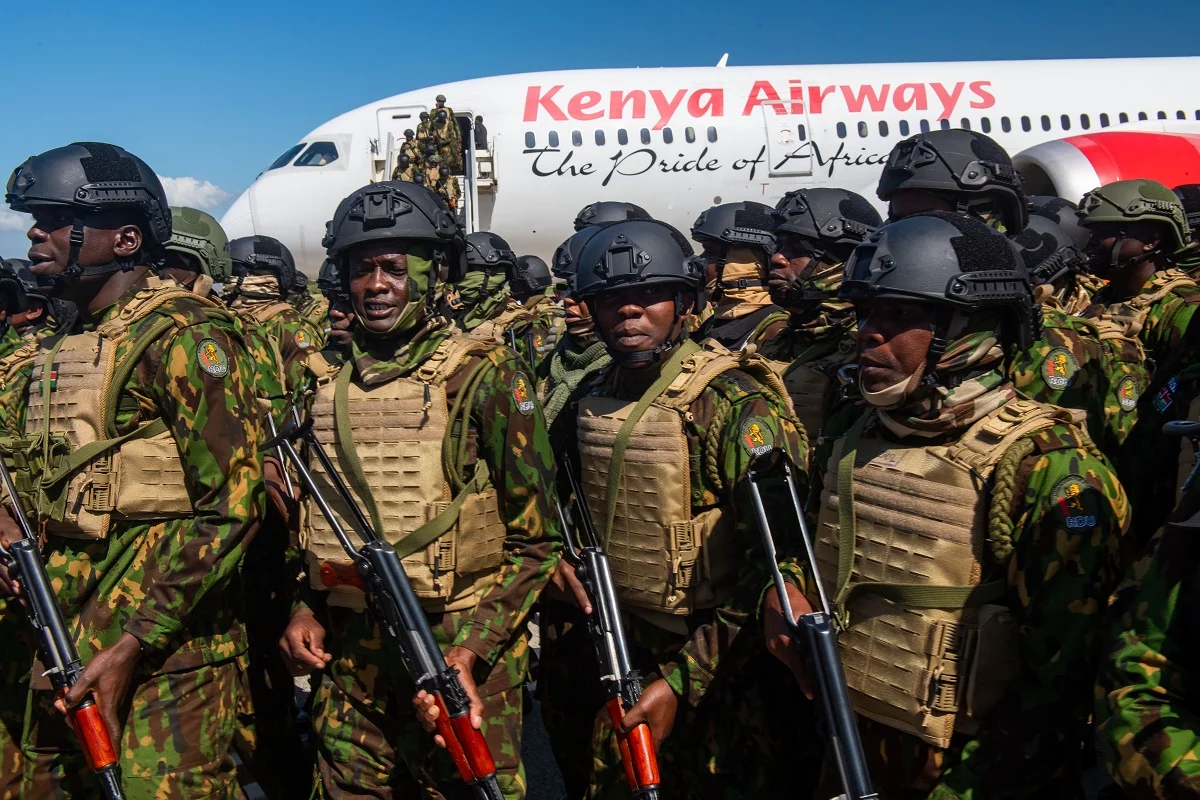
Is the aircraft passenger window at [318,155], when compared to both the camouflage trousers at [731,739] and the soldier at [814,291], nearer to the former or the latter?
the soldier at [814,291]

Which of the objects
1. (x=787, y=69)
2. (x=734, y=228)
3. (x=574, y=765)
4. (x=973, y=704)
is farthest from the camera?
(x=787, y=69)

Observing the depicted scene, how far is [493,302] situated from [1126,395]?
5309 millimetres

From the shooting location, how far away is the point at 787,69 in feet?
61.0

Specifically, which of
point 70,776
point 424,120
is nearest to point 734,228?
point 70,776

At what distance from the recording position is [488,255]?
30.2ft

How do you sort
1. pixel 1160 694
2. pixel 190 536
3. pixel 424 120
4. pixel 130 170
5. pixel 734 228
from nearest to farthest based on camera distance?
pixel 1160 694
pixel 190 536
pixel 130 170
pixel 734 228
pixel 424 120

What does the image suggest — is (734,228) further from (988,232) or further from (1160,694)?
(1160,694)

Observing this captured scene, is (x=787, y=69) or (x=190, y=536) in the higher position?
(x=787, y=69)

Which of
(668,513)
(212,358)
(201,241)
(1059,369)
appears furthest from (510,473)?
(201,241)

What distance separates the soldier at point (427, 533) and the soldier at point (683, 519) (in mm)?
279

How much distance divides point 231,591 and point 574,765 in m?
1.57

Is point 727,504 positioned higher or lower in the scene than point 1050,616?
higher

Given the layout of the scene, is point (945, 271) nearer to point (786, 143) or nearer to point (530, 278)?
point (530, 278)

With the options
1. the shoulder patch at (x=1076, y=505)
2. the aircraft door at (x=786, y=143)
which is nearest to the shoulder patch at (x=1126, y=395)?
the shoulder patch at (x=1076, y=505)
